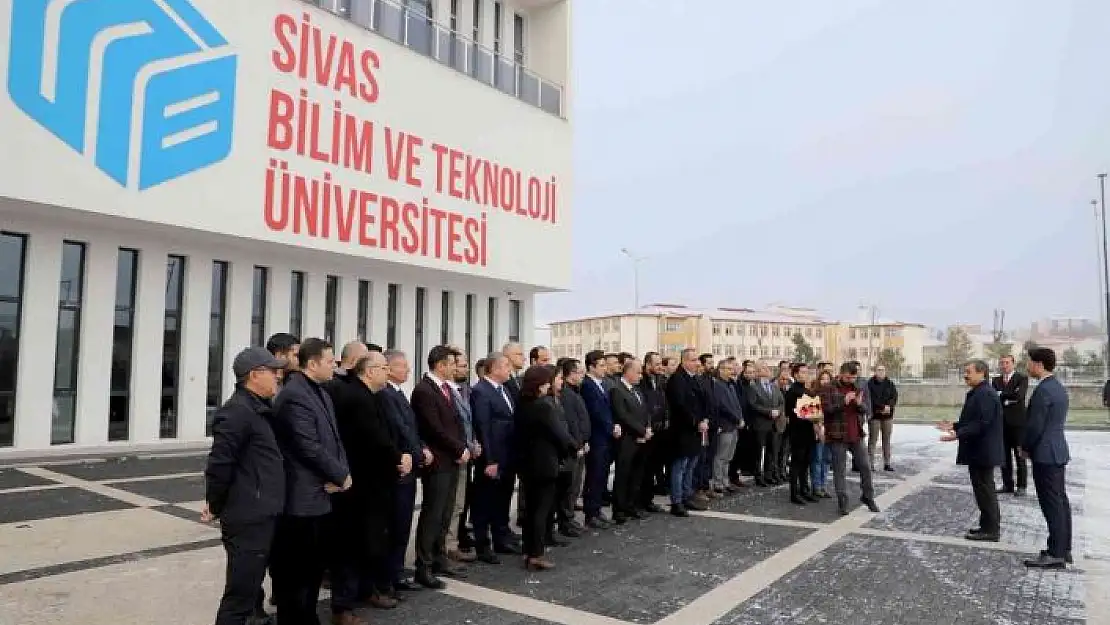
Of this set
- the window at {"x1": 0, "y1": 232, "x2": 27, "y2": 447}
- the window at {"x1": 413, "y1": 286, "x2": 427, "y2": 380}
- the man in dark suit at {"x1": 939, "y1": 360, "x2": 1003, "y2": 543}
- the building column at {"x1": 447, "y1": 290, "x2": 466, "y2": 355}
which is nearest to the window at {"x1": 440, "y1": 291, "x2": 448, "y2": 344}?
the building column at {"x1": 447, "y1": 290, "x2": 466, "y2": 355}

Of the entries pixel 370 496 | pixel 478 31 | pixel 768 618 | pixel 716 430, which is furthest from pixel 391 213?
pixel 768 618

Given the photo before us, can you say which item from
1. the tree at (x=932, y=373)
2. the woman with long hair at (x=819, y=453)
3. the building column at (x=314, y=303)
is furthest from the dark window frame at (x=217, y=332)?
the tree at (x=932, y=373)

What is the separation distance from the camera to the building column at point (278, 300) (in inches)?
695

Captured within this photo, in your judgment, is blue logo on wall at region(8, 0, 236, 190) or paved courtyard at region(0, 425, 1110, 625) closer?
paved courtyard at region(0, 425, 1110, 625)

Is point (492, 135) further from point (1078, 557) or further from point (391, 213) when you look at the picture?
point (1078, 557)

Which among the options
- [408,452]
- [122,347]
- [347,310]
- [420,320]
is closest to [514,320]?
[420,320]

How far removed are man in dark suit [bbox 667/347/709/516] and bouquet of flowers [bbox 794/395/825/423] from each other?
1342mm

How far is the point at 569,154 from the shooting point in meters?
24.1

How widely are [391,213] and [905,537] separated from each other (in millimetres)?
14224

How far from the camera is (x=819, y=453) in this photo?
967 cm

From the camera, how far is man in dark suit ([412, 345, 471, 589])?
18.2 feet

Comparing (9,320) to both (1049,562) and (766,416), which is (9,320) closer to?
(766,416)

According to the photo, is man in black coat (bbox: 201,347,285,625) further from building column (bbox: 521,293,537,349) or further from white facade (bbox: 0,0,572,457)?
building column (bbox: 521,293,537,349)

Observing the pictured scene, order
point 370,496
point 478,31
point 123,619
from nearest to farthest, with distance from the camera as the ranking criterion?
point 123,619 → point 370,496 → point 478,31
